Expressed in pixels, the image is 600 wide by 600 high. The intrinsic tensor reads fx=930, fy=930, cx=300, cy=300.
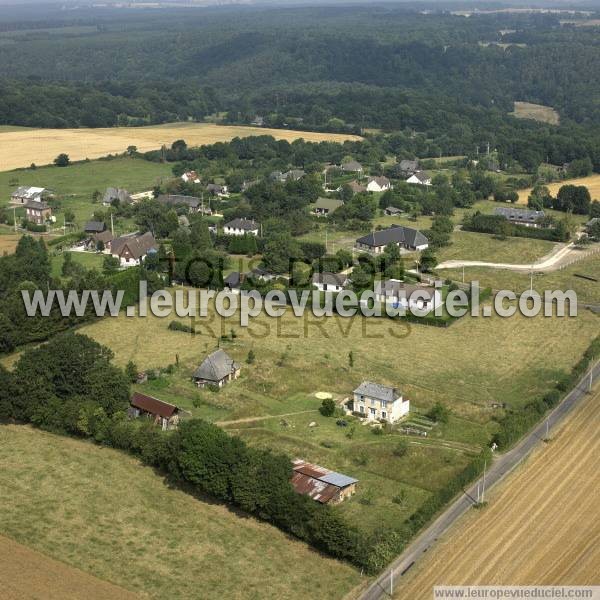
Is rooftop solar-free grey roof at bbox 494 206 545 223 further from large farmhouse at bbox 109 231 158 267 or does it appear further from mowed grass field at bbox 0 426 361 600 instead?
mowed grass field at bbox 0 426 361 600

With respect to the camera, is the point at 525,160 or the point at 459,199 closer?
the point at 459,199

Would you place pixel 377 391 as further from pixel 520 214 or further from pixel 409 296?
pixel 520 214

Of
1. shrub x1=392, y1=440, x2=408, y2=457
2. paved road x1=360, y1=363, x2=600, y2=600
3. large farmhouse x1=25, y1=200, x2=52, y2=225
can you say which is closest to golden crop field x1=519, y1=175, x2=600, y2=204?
large farmhouse x1=25, y1=200, x2=52, y2=225

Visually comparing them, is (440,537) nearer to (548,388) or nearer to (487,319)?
(548,388)

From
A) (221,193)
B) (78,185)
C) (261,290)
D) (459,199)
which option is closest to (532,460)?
(261,290)

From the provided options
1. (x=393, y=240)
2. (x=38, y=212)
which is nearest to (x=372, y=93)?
(x=38, y=212)

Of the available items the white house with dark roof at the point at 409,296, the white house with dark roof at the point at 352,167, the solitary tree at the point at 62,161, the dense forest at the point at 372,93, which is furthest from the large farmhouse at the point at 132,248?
the dense forest at the point at 372,93

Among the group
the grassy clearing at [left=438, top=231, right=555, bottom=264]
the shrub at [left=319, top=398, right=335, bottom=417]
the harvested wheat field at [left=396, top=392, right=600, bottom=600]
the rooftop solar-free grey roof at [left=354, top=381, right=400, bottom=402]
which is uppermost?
the rooftop solar-free grey roof at [left=354, top=381, right=400, bottom=402]
